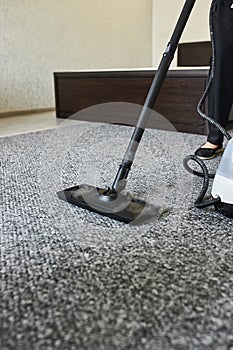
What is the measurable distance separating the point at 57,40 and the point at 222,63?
8.78 feet

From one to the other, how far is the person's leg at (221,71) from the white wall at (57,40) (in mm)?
2342

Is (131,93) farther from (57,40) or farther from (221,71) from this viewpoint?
(57,40)

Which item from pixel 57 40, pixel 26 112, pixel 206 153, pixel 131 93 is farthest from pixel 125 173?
pixel 57 40

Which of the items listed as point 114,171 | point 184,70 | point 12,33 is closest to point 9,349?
point 114,171

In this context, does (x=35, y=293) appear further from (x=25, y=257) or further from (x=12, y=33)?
(x=12, y=33)

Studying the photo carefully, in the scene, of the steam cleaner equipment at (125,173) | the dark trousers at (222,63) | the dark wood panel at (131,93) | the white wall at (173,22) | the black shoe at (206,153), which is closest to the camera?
the steam cleaner equipment at (125,173)

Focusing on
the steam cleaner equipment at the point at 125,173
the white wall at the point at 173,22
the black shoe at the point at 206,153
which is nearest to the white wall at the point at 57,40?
the white wall at the point at 173,22

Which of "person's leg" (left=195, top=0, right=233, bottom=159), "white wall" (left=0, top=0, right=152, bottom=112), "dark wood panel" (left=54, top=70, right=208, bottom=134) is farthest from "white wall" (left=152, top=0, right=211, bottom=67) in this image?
"person's leg" (left=195, top=0, right=233, bottom=159)

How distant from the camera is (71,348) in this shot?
0.49m

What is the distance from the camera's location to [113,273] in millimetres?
674

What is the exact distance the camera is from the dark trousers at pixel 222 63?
138 cm

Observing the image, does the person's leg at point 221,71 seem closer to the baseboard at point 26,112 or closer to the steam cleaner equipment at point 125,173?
the steam cleaner equipment at point 125,173

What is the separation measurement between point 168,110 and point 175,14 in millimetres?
2687

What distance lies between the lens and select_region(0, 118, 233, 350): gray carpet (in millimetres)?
515
